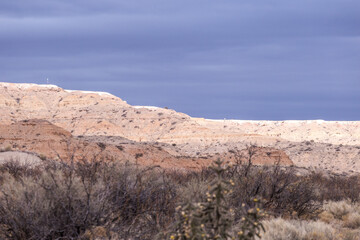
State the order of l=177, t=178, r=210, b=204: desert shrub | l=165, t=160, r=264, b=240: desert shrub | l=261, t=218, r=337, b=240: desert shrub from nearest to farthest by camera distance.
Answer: l=165, t=160, r=264, b=240: desert shrub < l=177, t=178, r=210, b=204: desert shrub < l=261, t=218, r=337, b=240: desert shrub

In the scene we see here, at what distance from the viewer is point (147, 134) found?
77688 mm

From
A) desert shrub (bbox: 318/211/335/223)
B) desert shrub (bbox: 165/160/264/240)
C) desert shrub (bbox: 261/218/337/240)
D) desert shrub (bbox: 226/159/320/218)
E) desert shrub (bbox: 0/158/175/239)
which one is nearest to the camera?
desert shrub (bbox: 165/160/264/240)

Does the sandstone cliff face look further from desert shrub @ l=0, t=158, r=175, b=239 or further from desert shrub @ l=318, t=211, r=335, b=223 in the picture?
desert shrub @ l=0, t=158, r=175, b=239

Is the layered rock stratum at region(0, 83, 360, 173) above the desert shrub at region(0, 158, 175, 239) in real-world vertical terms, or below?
above

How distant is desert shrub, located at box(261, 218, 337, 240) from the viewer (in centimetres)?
969

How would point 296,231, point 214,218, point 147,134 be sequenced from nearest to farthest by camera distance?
point 214,218
point 296,231
point 147,134

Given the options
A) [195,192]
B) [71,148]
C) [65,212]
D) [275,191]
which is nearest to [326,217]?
[275,191]

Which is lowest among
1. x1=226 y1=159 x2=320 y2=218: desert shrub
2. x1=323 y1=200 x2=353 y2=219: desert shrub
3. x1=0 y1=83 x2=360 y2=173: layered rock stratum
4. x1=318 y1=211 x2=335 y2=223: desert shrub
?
x1=318 y1=211 x2=335 y2=223: desert shrub

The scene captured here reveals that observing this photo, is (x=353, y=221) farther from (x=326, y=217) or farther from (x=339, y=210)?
(x=339, y=210)

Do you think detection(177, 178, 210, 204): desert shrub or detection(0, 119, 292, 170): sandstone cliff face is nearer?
detection(177, 178, 210, 204): desert shrub

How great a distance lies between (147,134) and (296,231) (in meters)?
68.0

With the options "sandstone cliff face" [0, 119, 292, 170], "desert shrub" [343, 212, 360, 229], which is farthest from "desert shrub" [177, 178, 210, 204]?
"sandstone cliff face" [0, 119, 292, 170]

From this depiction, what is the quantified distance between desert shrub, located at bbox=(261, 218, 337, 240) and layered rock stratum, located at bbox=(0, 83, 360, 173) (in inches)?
962

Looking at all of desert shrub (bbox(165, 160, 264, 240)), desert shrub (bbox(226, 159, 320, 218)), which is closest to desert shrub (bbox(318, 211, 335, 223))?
desert shrub (bbox(226, 159, 320, 218))
